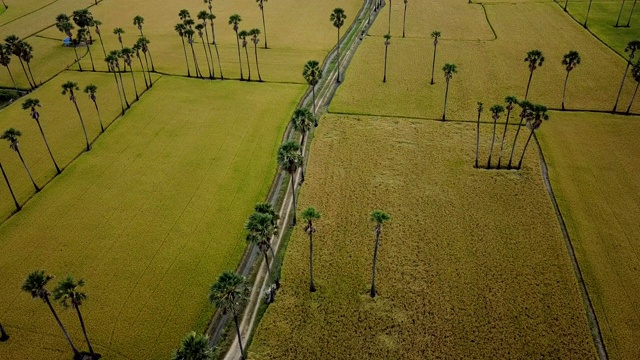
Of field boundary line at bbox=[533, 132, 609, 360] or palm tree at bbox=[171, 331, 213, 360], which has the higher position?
palm tree at bbox=[171, 331, 213, 360]

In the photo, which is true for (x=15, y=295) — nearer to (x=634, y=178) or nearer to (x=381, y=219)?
(x=381, y=219)

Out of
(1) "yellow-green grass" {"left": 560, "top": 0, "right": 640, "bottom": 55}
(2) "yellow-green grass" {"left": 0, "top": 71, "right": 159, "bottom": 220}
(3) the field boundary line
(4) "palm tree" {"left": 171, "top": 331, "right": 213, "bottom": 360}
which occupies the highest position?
(1) "yellow-green grass" {"left": 560, "top": 0, "right": 640, "bottom": 55}

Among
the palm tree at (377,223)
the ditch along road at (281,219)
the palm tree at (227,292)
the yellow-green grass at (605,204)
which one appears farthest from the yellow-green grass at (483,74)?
the palm tree at (227,292)

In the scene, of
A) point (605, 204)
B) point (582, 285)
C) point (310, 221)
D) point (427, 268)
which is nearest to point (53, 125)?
point (310, 221)

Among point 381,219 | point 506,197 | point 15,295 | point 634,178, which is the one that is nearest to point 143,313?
point 15,295

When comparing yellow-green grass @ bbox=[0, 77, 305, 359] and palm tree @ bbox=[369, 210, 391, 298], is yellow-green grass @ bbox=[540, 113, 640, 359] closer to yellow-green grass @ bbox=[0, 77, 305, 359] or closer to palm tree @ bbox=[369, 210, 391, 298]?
palm tree @ bbox=[369, 210, 391, 298]

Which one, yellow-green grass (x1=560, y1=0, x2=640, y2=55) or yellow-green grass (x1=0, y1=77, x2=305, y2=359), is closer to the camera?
yellow-green grass (x1=0, y1=77, x2=305, y2=359)

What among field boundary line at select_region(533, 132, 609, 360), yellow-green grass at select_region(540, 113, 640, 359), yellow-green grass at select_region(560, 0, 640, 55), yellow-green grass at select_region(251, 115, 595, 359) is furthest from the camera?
yellow-green grass at select_region(560, 0, 640, 55)

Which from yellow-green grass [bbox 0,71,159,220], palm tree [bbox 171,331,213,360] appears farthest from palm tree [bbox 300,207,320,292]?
yellow-green grass [bbox 0,71,159,220]
